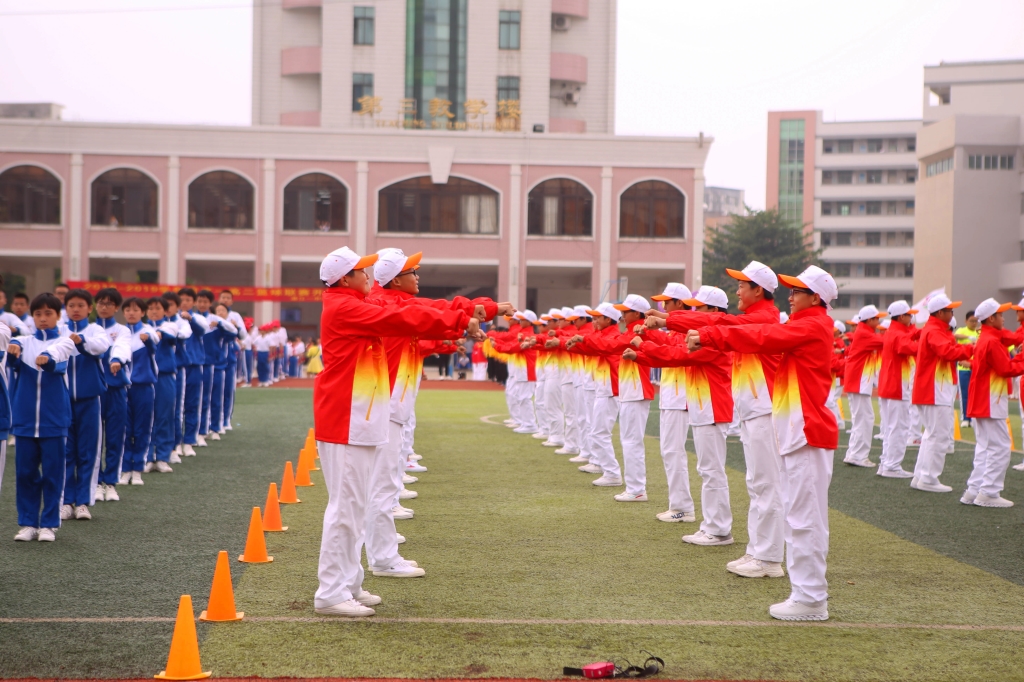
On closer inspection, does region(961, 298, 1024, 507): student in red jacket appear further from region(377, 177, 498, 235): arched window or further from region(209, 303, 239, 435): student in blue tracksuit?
region(377, 177, 498, 235): arched window

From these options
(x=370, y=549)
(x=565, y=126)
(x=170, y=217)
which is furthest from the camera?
(x=565, y=126)

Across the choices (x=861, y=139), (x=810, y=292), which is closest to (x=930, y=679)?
(x=810, y=292)

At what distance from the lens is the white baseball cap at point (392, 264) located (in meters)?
7.80

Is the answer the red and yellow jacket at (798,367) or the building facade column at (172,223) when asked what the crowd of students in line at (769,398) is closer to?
the red and yellow jacket at (798,367)

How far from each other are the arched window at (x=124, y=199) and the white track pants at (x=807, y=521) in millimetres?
46078

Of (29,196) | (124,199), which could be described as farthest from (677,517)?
(29,196)

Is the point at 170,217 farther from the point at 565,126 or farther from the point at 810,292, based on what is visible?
the point at 810,292

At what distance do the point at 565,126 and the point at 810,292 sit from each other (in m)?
52.3

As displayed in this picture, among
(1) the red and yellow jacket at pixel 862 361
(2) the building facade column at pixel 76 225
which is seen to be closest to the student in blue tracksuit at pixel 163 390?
(1) the red and yellow jacket at pixel 862 361

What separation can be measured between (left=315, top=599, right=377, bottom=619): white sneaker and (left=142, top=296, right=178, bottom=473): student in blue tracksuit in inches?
289

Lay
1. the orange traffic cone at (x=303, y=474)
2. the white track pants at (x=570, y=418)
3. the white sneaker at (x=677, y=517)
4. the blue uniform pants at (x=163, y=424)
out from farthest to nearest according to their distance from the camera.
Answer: the white track pants at (x=570, y=418), the blue uniform pants at (x=163, y=424), the orange traffic cone at (x=303, y=474), the white sneaker at (x=677, y=517)

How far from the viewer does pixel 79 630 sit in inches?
238

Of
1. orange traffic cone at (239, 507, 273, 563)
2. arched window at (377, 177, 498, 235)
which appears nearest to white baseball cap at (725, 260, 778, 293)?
orange traffic cone at (239, 507, 273, 563)

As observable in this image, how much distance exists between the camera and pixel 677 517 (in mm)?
10367
